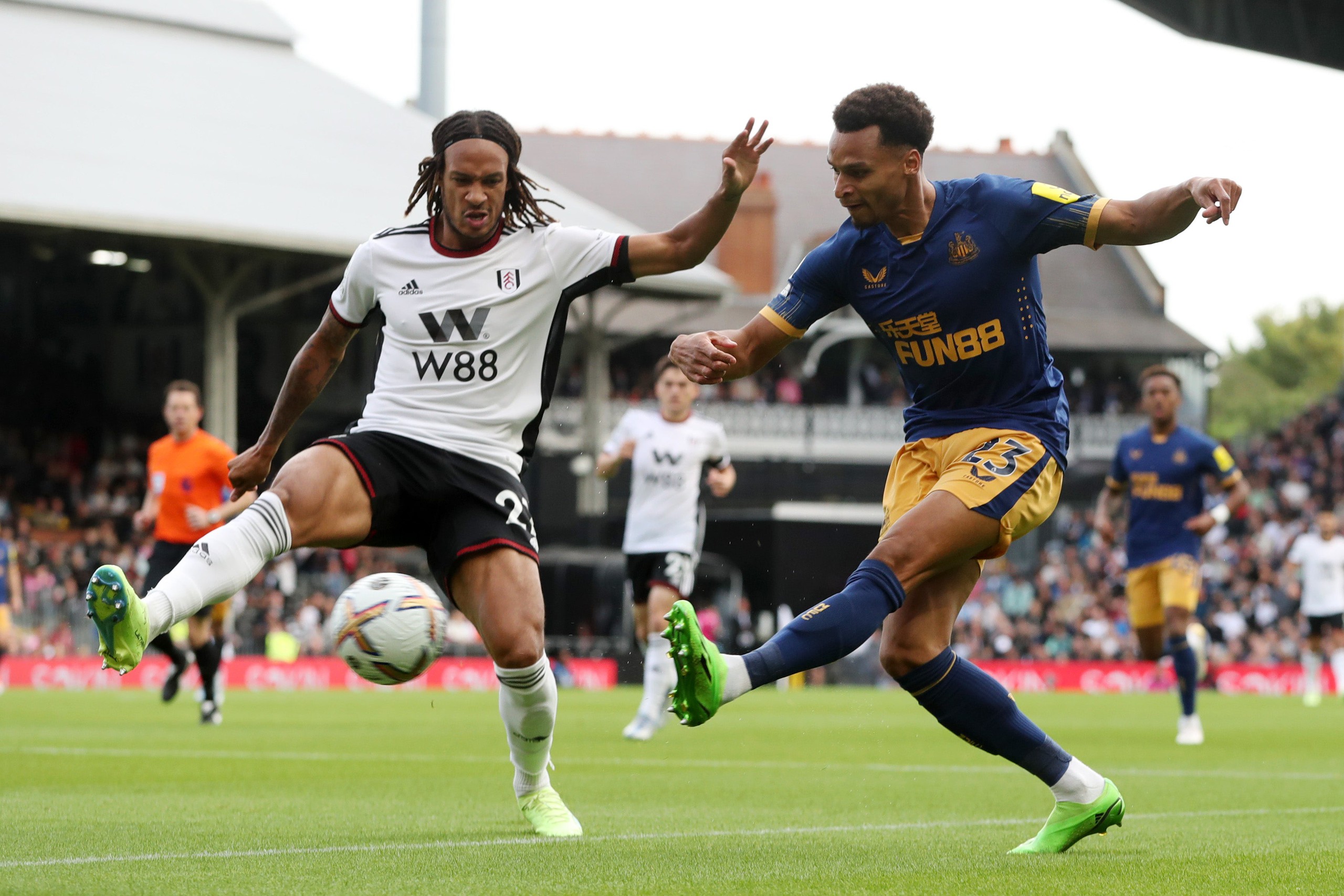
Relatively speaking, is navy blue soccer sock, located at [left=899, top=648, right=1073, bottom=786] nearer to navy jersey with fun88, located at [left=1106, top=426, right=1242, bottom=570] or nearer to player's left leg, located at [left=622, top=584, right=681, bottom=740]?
player's left leg, located at [left=622, top=584, right=681, bottom=740]

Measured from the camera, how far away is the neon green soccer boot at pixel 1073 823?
5.51m

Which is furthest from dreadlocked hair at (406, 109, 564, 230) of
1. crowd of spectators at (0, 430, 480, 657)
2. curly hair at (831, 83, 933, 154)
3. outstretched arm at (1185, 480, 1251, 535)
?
crowd of spectators at (0, 430, 480, 657)

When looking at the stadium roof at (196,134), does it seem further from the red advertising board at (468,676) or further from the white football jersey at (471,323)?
the white football jersey at (471,323)

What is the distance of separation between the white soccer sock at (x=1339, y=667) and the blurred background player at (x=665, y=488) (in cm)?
1453

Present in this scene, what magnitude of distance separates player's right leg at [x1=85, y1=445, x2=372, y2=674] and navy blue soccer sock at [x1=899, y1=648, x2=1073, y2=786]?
1.84 m

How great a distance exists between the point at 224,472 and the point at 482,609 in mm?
7674

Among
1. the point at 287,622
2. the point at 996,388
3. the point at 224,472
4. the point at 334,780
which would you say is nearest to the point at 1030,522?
the point at 996,388

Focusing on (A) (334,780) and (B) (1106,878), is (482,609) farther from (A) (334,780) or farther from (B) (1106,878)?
(A) (334,780)

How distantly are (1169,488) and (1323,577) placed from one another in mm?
9398

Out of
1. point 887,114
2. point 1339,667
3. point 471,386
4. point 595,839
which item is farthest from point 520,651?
point 1339,667

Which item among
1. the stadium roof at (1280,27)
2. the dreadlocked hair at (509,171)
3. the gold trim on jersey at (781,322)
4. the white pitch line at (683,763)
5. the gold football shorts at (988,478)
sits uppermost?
the stadium roof at (1280,27)

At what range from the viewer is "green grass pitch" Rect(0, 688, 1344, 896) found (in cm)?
480

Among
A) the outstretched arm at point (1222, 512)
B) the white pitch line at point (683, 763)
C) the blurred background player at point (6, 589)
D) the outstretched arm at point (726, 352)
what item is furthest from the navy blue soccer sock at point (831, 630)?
the blurred background player at point (6, 589)

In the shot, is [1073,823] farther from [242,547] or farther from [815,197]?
[815,197]
